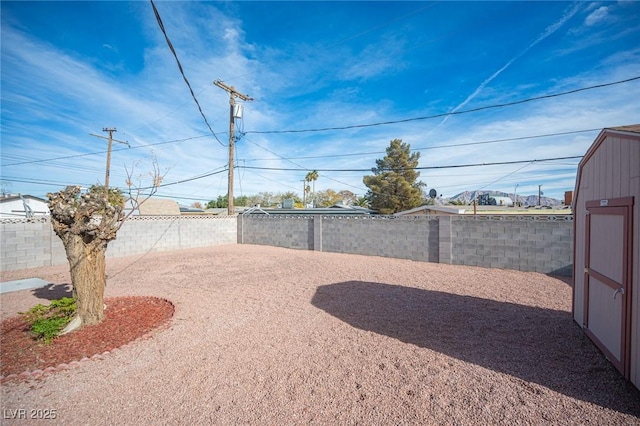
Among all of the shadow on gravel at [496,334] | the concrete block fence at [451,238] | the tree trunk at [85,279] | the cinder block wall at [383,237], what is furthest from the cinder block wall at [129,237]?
the shadow on gravel at [496,334]

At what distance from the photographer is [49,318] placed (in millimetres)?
4254

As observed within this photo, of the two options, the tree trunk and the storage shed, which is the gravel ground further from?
the tree trunk

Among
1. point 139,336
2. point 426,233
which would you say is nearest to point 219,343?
point 139,336

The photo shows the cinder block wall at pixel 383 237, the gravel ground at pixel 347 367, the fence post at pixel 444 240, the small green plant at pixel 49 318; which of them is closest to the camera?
the gravel ground at pixel 347 367

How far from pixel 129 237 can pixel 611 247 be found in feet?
46.3

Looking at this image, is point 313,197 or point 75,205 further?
point 313,197

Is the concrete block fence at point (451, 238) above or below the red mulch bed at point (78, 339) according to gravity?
above

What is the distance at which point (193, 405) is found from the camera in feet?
8.57

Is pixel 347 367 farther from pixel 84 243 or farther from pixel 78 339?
pixel 84 243

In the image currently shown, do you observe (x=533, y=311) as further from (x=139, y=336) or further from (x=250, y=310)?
(x=139, y=336)

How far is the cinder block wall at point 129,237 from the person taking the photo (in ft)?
28.7

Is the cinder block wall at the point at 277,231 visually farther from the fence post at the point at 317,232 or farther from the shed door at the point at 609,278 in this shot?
the shed door at the point at 609,278

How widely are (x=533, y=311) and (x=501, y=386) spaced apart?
3030 millimetres

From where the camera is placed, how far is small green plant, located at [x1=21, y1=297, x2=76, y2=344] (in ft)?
12.7
